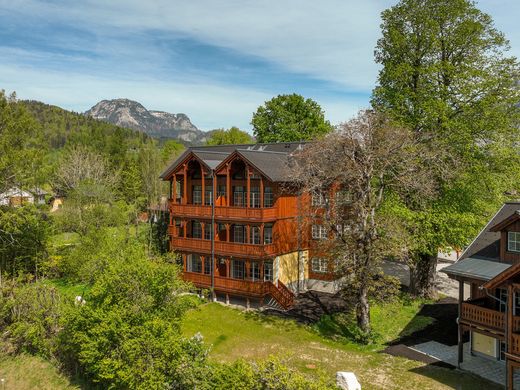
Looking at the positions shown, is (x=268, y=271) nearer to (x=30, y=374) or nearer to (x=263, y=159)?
(x=263, y=159)

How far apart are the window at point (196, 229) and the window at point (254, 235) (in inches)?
209

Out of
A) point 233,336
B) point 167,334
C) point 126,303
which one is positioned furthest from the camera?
point 233,336

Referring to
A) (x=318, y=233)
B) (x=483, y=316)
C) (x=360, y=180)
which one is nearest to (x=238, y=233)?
(x=318, y=233)

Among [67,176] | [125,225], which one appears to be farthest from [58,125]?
[125,225]

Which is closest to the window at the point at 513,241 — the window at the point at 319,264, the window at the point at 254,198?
the window at the point at 319,264

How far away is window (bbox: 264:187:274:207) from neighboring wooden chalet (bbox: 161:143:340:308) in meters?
0.03

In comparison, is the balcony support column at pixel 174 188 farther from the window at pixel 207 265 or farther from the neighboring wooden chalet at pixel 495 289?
the neighboring wooden chalet at pixel 495 289

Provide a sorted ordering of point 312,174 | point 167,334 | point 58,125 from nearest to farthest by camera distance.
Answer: point 167,334
point 312,174
point 58,125

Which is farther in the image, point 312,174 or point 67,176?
point 67,176

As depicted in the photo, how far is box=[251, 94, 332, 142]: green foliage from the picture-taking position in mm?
57125

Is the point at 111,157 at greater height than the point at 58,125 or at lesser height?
lesser

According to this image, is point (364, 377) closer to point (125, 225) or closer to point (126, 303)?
point (126, 303)

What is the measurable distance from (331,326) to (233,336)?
6309 millimetres

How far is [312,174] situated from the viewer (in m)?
26.4
